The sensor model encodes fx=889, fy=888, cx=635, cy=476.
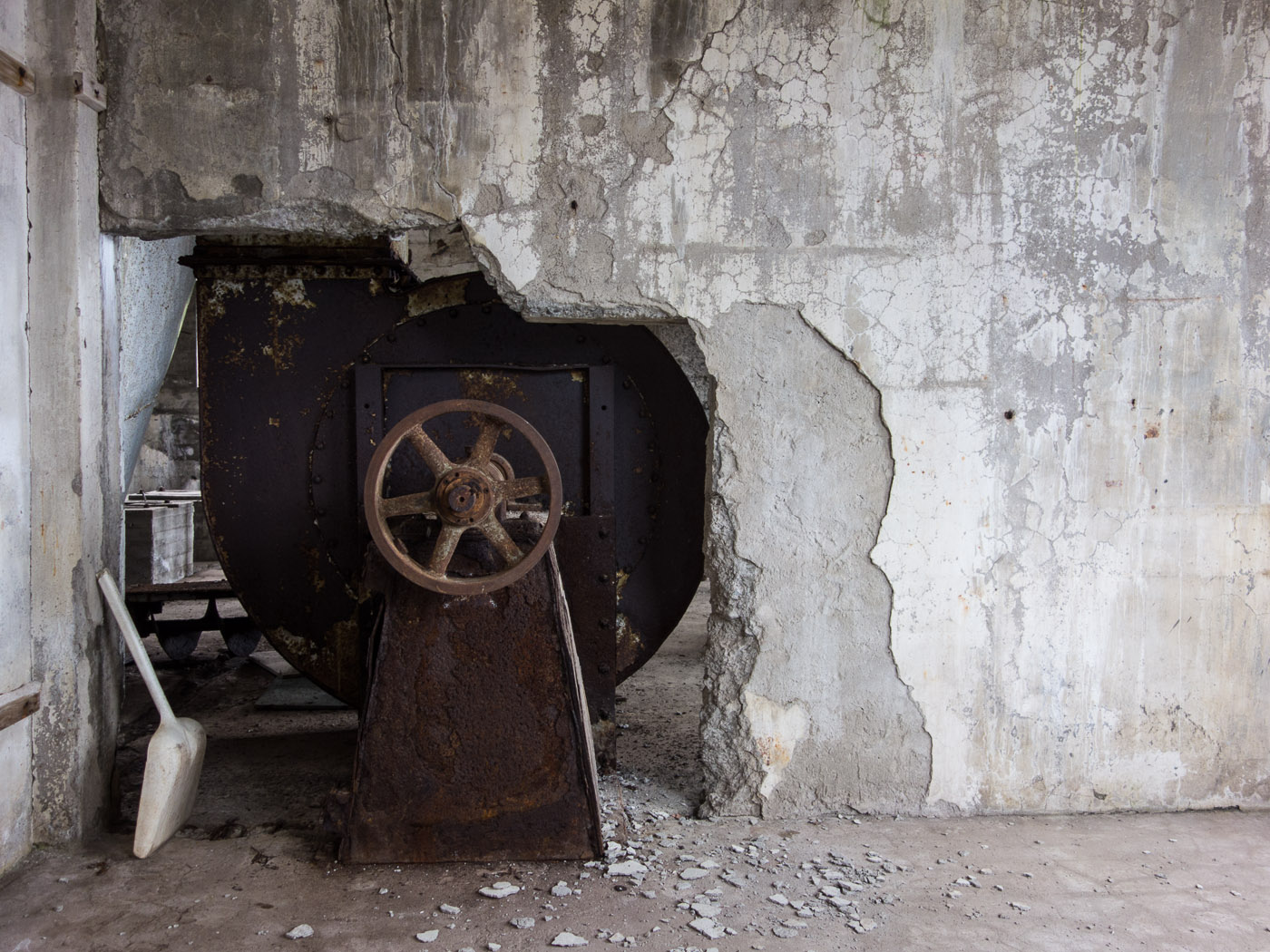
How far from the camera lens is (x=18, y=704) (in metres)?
2.36

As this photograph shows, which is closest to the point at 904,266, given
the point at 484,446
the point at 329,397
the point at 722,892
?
the point at 484,446

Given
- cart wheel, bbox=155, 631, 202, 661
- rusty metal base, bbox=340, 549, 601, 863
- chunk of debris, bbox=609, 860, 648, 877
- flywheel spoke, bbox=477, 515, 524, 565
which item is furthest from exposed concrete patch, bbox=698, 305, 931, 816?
cart wheel, bbox=155, 631, 202, 661

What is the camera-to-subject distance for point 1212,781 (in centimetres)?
286

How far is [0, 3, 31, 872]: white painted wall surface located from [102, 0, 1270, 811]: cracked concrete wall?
0.86ft

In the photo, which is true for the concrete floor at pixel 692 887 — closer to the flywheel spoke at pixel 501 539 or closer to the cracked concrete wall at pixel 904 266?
the cracked concrete wall at pixel 904 266

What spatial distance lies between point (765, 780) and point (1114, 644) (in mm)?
1196

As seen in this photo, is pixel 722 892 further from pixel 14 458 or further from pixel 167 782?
pixel 14 458

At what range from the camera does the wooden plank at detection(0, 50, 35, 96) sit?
7.72ft

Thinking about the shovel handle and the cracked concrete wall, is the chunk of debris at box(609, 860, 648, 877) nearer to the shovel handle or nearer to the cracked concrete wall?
the cracked concrete wall

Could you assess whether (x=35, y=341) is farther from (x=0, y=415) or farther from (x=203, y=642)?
(x=203, y=642)

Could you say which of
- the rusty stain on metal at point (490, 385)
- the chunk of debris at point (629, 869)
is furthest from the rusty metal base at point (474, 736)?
the rusty stain on metal at point (490, 385)

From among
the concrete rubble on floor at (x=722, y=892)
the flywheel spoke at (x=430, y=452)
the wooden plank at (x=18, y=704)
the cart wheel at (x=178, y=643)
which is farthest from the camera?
the cart wheel at (x=178, y=643)

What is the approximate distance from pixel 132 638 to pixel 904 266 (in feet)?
8.49

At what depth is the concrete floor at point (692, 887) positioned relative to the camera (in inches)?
85.3
